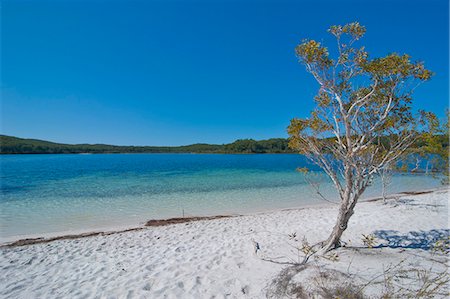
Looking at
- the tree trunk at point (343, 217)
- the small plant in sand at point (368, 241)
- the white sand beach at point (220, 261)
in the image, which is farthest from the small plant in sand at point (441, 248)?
the tree trunk at point (343, 217)

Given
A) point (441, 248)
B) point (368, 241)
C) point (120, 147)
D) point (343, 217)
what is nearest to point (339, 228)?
point (343, 217)

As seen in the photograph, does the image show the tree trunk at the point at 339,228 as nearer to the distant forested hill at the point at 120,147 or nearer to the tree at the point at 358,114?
the tree at the point at 358,114

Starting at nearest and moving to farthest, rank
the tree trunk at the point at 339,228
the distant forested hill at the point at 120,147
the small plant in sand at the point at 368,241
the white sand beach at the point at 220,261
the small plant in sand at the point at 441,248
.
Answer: the small plant in sand at the point at 441,248, the white sand beach at the point at 220,261, the small plant in sand at the point at 368,241, the tree trunk at the point at 339,228, the distant forested hill at the point at 120,147

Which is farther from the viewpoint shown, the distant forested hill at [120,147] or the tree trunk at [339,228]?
the distant forested hill at [120,147]

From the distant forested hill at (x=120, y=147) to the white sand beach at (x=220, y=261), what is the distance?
69.7 metres

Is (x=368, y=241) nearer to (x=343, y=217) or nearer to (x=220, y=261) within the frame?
(x=343, y=217)

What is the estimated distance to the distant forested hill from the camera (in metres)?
97.9

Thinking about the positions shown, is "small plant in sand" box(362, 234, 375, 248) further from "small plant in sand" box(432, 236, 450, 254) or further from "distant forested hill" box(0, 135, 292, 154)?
"distant forested hill" box(0, 135, 292, 154)

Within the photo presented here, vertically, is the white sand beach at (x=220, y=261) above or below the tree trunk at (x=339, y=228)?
below

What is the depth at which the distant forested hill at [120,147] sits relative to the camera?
97.9 metres

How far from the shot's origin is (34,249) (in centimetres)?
673

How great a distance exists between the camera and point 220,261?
5289mm

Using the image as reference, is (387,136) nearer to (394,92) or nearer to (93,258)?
(394,92)

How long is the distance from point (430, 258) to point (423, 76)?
3.82 meters
